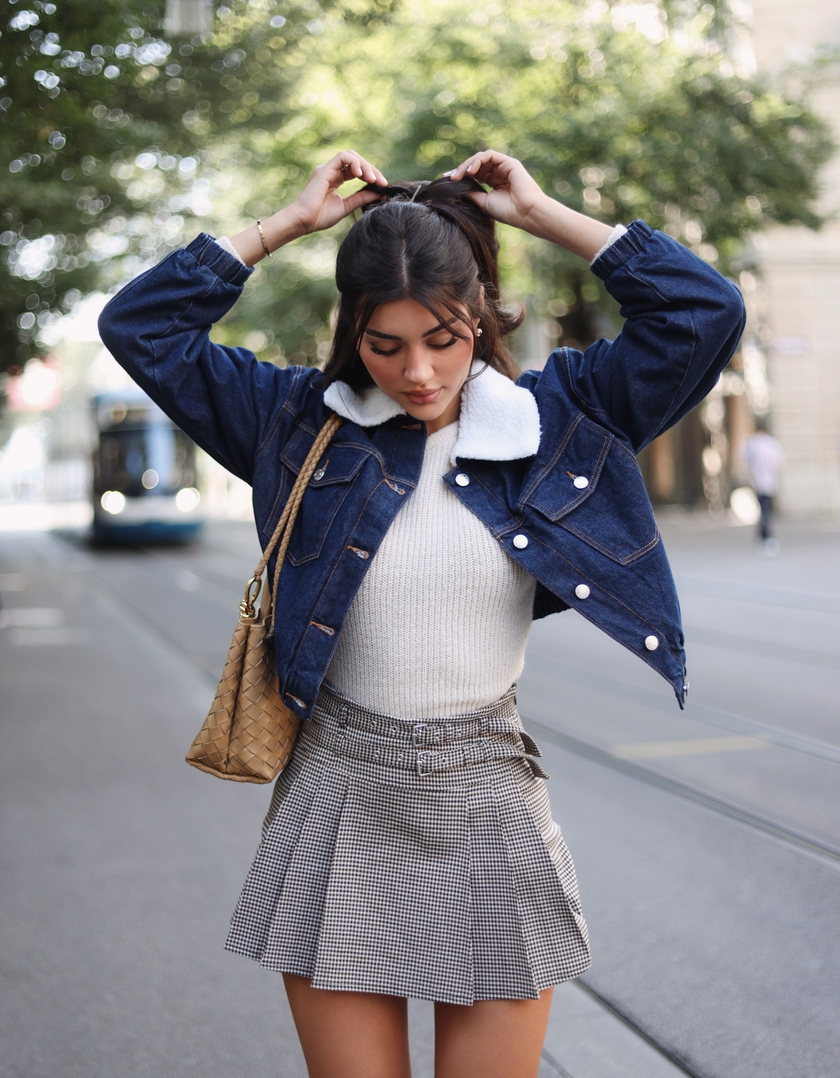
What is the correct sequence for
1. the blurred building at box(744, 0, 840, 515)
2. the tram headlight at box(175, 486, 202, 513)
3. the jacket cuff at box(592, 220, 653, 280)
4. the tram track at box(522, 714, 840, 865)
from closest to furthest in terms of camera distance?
1. the jacket cuff at box(592, 220, 653, 280)
2. the tram track at box(522, 714, 840, 865)
3. the tram headlight at box(175, 486, 202, 513)
4. the blurred building at box(744, 0, 840, 515)

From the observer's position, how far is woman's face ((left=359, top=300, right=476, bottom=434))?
170 cm

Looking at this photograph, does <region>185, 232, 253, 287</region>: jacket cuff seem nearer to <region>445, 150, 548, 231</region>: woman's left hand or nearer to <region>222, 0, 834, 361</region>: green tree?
<region>445, 150, 548, 231</region>: woman's left hand

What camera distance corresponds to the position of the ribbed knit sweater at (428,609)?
179cm

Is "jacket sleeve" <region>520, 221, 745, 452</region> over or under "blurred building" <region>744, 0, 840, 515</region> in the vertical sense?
under

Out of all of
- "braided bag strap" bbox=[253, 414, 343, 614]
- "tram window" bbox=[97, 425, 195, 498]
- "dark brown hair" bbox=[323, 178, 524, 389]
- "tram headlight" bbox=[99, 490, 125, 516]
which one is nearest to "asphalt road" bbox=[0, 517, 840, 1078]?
"braided bag strap" bbox=[253, 414, 343, 614]

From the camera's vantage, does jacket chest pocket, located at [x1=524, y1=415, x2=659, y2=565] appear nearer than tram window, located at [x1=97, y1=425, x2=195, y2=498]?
Yes

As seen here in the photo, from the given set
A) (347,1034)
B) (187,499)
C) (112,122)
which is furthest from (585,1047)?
(187,499)

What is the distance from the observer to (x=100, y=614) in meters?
12.3

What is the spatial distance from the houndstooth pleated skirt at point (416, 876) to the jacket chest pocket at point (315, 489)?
0.84 feet

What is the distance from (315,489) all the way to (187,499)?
65.4 feet

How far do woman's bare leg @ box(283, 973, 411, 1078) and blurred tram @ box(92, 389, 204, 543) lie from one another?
19821 mm

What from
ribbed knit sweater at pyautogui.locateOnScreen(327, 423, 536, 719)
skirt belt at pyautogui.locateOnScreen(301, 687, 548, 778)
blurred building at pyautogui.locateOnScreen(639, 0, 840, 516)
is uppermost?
blurred building at pyautogui.locateOnScreen(639, 0, 840, 516)

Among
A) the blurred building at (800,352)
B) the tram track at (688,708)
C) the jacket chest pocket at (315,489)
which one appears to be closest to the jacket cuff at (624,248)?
the jacket chest pocket at (315,489)

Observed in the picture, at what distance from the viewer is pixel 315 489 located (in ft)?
6.02
